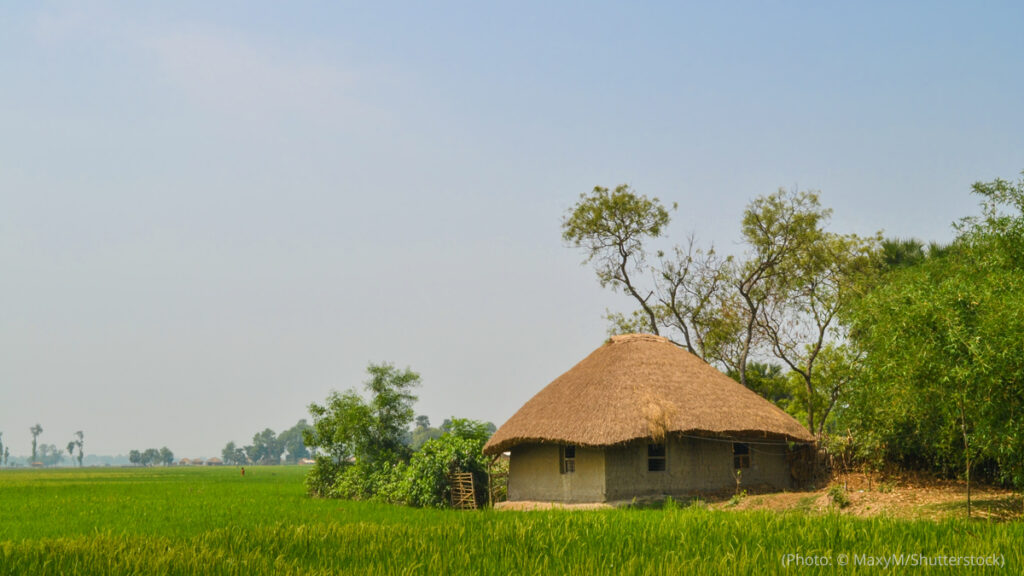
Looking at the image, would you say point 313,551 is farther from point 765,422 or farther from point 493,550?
point 765,422

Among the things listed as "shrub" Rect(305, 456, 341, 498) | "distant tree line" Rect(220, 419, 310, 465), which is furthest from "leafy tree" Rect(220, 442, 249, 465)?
"shrub" Rect(305, 456, 341, 498)

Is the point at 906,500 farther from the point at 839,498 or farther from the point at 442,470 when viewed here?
the point at 442,470

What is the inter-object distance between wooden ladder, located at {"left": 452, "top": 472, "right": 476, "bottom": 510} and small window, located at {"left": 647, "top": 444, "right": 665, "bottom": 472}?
5720 mm

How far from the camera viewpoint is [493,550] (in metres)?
8.82

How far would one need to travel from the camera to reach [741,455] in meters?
21.5

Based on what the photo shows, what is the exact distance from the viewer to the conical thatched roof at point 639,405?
64.7 feet

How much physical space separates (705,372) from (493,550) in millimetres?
15989

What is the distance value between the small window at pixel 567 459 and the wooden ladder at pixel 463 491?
3324 millimetres

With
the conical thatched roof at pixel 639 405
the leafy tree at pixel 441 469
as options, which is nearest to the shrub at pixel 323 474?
the leafy tree at pixel 441 469

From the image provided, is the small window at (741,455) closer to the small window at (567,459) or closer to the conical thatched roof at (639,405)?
the conical thatched roof at (639,405)

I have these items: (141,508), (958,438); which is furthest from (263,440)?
(958,438)

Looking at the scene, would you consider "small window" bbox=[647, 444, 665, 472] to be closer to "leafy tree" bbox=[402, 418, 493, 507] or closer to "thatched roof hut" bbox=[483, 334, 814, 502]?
"thatched roof hut" bbox=[483, 334, 814, 502]

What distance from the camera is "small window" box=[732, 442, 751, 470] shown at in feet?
70.4

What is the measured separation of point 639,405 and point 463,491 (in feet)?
21.7
